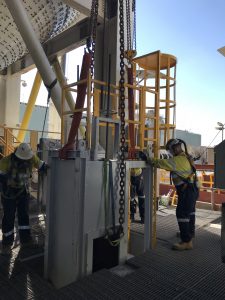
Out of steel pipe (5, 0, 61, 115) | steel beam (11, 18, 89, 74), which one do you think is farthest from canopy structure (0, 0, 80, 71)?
steel pipe (5, 0, 61, 115)

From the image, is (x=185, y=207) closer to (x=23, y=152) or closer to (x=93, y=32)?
(x=23, y=152)

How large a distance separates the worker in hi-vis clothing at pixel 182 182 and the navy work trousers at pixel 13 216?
6.79 ft

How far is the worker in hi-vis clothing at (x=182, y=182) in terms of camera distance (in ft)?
13.8

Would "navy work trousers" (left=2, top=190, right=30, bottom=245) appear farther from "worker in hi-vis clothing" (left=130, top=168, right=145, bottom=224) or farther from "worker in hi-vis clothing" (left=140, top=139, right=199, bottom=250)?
"worker in hi-vis clothing" (left=130, top=168, right=145, bottom=224)

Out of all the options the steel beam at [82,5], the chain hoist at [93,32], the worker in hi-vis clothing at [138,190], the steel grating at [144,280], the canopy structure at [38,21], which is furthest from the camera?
the canopy structure at [38,21]

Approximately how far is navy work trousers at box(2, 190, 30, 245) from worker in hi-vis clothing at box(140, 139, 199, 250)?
6.79 ft

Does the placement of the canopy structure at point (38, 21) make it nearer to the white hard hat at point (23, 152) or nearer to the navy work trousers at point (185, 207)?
the white hard hat at point (23, 152)

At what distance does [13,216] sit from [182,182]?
2.64m

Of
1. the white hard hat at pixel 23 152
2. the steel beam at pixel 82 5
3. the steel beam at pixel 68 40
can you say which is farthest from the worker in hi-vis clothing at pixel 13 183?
the steel beam at pixel 68 40

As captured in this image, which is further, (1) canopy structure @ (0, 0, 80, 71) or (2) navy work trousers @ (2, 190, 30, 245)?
(1) canopy structure @ (0, 0, 80, 71)

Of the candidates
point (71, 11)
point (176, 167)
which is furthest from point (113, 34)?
point (176, 167)

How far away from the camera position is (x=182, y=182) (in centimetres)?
433

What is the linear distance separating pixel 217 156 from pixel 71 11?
24.5 ft

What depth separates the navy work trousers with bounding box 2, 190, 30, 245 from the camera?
433 cm
